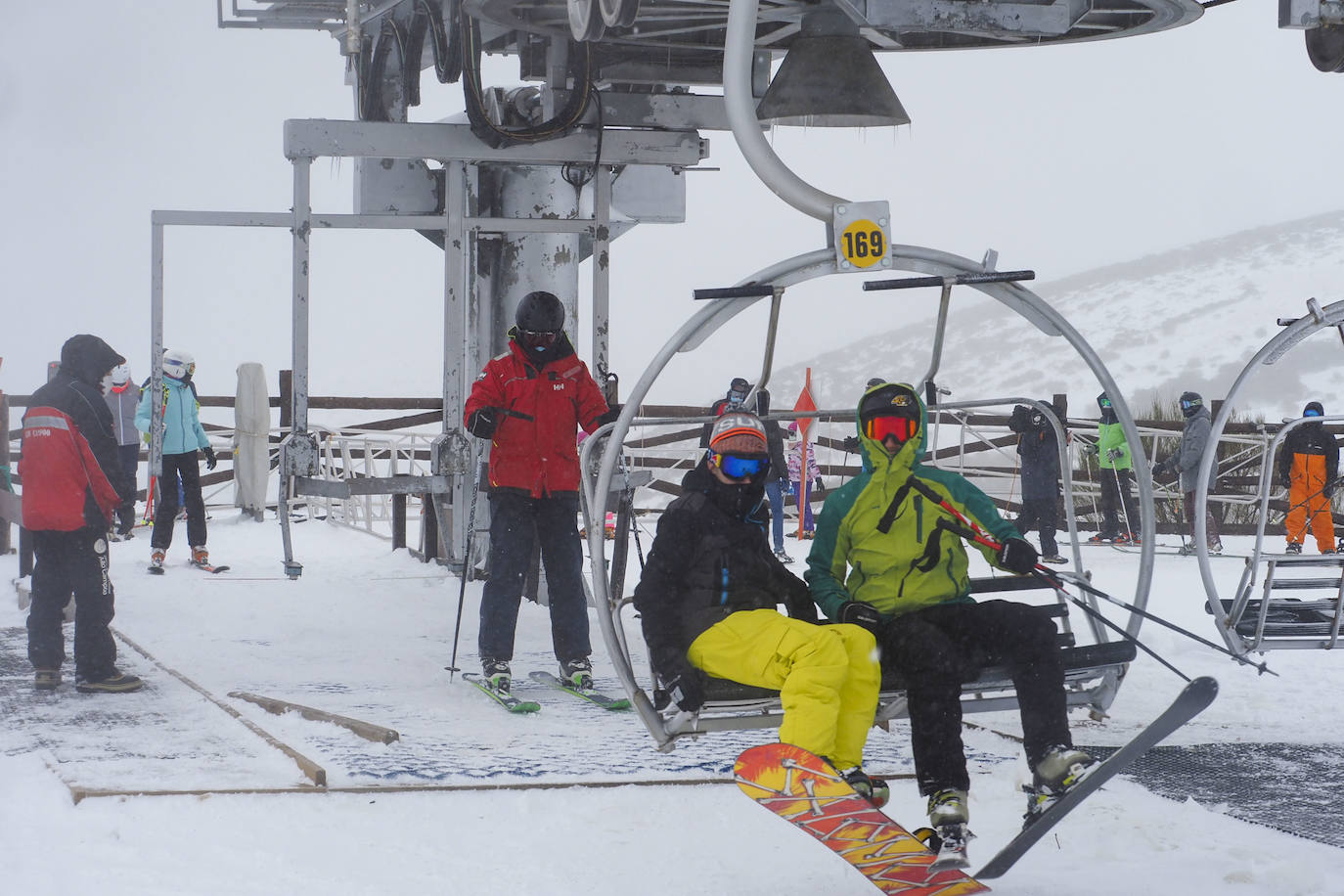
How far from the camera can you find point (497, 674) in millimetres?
6512

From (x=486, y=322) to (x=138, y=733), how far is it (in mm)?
4784

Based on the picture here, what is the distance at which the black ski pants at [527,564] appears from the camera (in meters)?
6.48

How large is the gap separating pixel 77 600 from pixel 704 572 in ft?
12.7

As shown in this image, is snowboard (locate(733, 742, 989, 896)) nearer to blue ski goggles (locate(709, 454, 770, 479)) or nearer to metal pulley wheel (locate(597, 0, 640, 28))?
blue ski goggles (locate(709, 454, 770, 479))

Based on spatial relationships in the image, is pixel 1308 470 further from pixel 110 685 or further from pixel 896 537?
pixel 110 685

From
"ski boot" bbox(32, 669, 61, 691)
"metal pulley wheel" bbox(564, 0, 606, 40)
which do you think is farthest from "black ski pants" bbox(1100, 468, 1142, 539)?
"ski boot" bbox(32, 669, 61, 691)

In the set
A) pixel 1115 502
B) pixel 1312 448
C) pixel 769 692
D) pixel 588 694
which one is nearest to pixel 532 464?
pixel 588 694

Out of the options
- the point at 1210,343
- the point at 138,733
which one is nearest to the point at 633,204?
the point at 138,733

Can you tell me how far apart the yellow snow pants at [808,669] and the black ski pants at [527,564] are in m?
2.46

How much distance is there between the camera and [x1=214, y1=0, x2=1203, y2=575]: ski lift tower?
6430 mm

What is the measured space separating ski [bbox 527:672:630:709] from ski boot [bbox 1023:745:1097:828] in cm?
276

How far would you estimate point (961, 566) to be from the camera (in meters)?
4.37

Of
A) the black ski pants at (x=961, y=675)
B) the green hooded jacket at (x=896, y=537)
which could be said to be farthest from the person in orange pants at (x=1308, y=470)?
the black ski pants at (x=961, y=675)

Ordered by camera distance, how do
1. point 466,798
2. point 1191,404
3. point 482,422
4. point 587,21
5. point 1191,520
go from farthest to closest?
point 1191,520
point 1191,404
point 482,422
point 587,21
point 466,798
